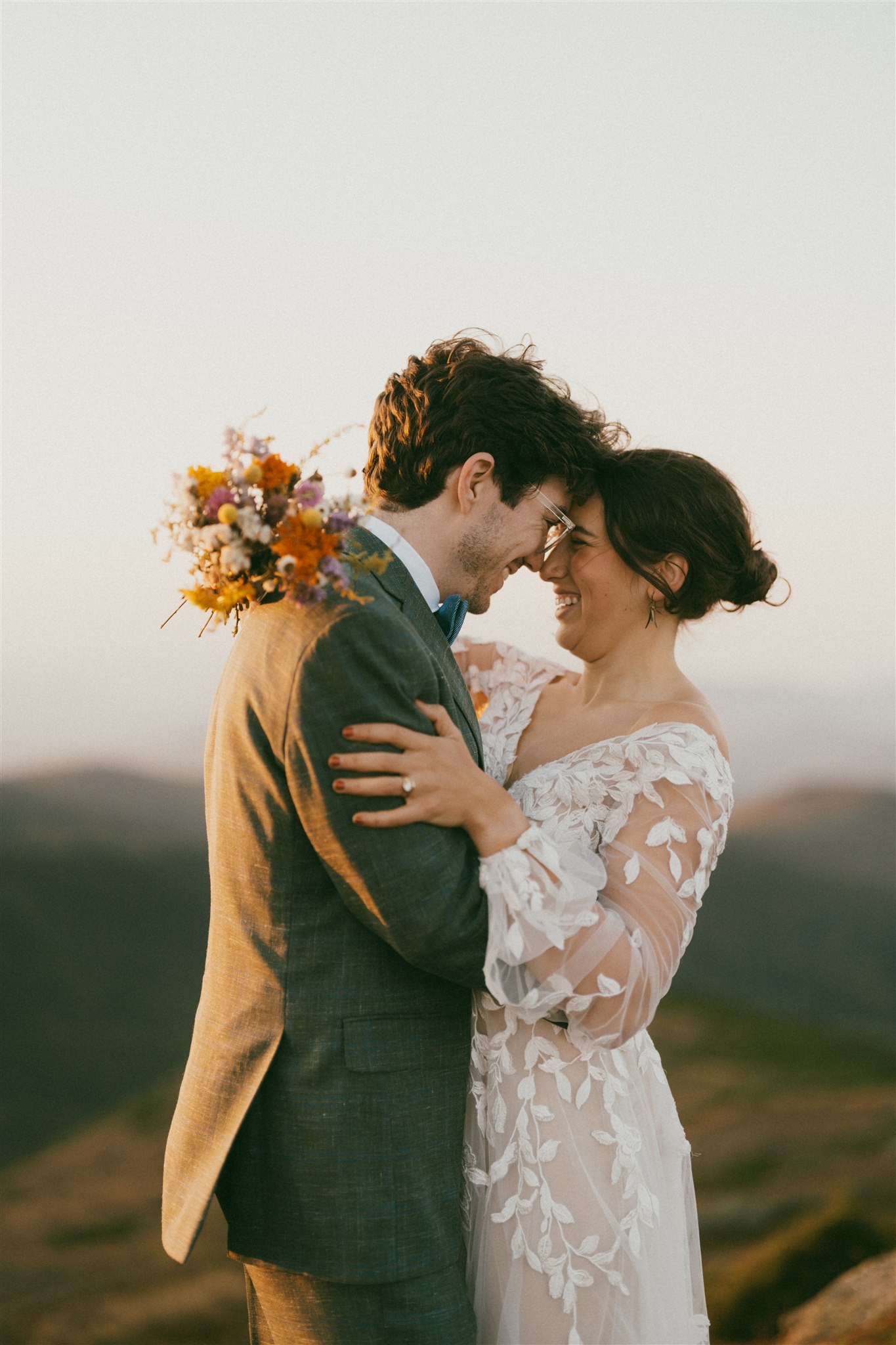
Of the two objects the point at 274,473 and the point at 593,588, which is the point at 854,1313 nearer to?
the point at 593,588

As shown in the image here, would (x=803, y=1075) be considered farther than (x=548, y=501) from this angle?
Yes

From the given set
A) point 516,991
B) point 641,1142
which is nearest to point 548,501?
point 516,991

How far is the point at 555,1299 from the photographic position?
6.25 feet

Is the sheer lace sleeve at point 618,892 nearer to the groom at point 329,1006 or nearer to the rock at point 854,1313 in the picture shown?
the groom at point 329,1006

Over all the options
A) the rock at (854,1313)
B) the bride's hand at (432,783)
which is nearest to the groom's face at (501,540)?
Answer: the bride's hand at (432,783)

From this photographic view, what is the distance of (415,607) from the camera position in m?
1.87

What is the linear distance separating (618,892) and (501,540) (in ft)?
2.44

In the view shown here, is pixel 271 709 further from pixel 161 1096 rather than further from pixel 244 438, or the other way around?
pixel 161 1096

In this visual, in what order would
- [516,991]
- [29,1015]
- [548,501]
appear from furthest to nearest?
[29,1015], [548,501], [516,991]

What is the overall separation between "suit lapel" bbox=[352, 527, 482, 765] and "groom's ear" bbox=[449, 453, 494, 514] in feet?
0.78

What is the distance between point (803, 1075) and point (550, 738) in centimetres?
417

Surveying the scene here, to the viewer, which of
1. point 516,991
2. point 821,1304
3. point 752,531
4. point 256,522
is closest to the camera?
point 256,522

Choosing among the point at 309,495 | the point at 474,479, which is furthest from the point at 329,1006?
the point at 474,479

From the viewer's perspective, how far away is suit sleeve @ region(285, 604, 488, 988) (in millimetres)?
1586
